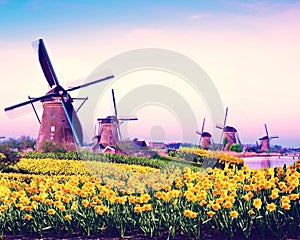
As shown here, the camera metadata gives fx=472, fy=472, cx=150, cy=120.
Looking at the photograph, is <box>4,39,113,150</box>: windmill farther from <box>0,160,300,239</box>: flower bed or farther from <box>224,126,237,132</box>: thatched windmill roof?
<box>224,126,237,132</box>: thatched windmill roof

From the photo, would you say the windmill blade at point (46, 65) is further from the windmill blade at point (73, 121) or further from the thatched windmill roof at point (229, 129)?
the thatched windmill roof at point (229, 129)

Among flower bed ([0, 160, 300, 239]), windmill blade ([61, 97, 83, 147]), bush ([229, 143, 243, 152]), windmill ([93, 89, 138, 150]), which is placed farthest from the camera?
bush ([229, 143, 243, 152])

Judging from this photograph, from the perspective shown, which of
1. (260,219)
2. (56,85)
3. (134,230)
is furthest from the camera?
(56,85)

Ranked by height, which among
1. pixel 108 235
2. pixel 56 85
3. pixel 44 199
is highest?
pixel 56 85

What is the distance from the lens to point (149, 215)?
20.1ft

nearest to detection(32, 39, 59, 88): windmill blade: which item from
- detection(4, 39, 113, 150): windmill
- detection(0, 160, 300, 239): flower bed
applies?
detection(4, 39, 113, 150): windmill

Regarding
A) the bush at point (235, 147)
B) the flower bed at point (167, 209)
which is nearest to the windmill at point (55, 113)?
the flower bed at point (167, 209)

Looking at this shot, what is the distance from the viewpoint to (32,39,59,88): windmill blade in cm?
2564

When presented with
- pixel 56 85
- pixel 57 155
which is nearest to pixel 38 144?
pixel 56 85

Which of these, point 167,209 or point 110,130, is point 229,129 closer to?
point 110,130

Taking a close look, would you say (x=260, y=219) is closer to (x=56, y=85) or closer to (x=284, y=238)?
(x=284, y=238)

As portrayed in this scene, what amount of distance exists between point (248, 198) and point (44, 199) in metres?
2.87

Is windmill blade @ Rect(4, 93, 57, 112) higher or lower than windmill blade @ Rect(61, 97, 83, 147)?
higher

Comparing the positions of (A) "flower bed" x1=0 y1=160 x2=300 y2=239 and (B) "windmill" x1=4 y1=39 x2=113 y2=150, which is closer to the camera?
(A) "flower bed" x1=0 y1=160 x2=300 y2=239
